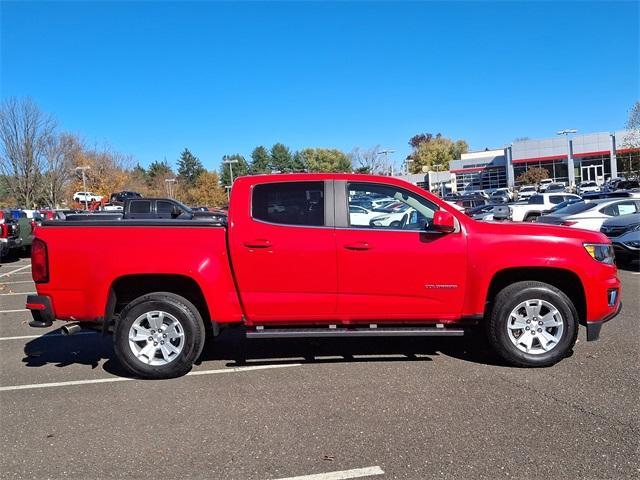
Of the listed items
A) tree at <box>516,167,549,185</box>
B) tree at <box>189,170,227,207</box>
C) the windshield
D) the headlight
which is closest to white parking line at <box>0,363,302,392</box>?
the headlight

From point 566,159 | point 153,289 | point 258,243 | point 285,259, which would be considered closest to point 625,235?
point 285,259

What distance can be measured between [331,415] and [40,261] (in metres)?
3.15

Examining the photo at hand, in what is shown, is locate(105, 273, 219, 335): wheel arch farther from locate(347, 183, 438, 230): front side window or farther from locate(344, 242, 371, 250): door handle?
locate(347, 183, 438, 230): front side window

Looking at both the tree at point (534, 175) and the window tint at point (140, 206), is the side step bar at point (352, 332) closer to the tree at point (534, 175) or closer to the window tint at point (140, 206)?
the window tint at point (140, 206)

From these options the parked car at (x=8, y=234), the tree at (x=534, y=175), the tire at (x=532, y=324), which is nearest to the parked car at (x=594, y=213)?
the tire at (x=532, y=324)

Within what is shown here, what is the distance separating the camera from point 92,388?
482 centimetres

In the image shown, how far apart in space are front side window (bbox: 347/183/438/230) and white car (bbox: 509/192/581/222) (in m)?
16.5

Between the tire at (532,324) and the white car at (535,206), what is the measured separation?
53.1 feet

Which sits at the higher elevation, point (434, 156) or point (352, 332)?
point (434, 156)

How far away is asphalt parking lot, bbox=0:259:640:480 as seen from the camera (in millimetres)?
3299

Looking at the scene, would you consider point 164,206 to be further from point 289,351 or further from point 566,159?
point 566,159

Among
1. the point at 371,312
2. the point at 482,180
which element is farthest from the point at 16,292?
the point at 482,180

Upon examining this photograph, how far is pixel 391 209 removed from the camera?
16.7ft

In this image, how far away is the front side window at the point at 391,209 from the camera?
5012 millimetres
